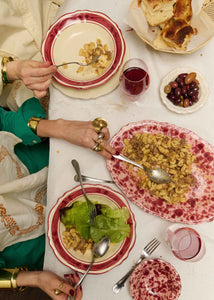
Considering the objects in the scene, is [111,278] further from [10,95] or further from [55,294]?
[10,95]

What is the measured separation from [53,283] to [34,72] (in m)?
0.77

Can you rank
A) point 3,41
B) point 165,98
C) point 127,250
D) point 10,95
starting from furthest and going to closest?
point 10,95 → point 3,41 → point 165,98 → point 127,250

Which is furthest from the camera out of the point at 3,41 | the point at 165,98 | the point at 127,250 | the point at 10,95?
the point at 10,95

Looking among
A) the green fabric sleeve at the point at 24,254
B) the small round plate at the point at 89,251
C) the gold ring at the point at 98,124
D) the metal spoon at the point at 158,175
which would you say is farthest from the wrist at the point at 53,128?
the green fabric sleeve at the point at 24,254

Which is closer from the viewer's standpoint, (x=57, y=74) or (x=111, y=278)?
(x=111, y=278)

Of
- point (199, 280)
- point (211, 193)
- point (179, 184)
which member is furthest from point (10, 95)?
point (199, 280)

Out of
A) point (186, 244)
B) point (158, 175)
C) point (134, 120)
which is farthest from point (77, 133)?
point (186, 244)

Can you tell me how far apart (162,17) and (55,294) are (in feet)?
3.60

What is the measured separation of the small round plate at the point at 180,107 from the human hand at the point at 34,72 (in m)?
0.43

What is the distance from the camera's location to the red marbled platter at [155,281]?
2.71ft

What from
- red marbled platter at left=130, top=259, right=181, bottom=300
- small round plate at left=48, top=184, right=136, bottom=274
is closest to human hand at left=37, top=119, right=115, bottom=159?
small round plate at left=48, top=184, right=136, bottom=274

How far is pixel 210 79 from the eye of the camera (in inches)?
41.1

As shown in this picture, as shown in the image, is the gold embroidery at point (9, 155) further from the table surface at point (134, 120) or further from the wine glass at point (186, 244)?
the wine glass at point (186, 244)

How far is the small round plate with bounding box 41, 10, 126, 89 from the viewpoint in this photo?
1.07 metres
